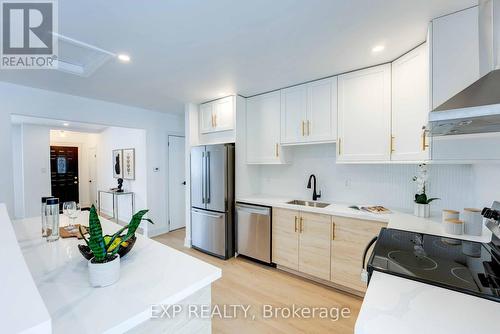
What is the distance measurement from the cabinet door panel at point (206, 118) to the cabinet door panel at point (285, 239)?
5.59ft

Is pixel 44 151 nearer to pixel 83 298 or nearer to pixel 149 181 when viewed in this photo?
pixel 149 181

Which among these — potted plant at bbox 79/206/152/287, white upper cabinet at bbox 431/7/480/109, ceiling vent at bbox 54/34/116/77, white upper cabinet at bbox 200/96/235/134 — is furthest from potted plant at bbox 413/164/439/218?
ceiling vent at bbox 54/34/116/77

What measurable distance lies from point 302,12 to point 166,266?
5.78 feet

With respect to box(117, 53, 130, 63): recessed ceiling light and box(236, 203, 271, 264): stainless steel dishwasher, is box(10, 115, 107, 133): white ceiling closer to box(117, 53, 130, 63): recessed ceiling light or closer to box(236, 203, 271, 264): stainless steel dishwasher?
box(117, 53, 130, 63): recessed ceiling light

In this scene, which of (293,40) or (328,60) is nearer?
(293,40)

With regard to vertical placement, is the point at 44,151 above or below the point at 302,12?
below

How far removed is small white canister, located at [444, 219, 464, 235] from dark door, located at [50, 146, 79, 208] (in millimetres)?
8615

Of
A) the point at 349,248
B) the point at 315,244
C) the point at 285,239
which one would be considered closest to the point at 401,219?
the point at 349,248

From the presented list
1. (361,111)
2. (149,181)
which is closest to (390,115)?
(361,111)

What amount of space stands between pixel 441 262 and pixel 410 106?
56.1 inches

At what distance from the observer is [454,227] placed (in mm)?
1573

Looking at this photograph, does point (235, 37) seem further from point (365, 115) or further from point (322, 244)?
point (322, 244)

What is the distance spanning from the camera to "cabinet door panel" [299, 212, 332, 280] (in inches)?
94.6

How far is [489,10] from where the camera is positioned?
1165 millimetres
